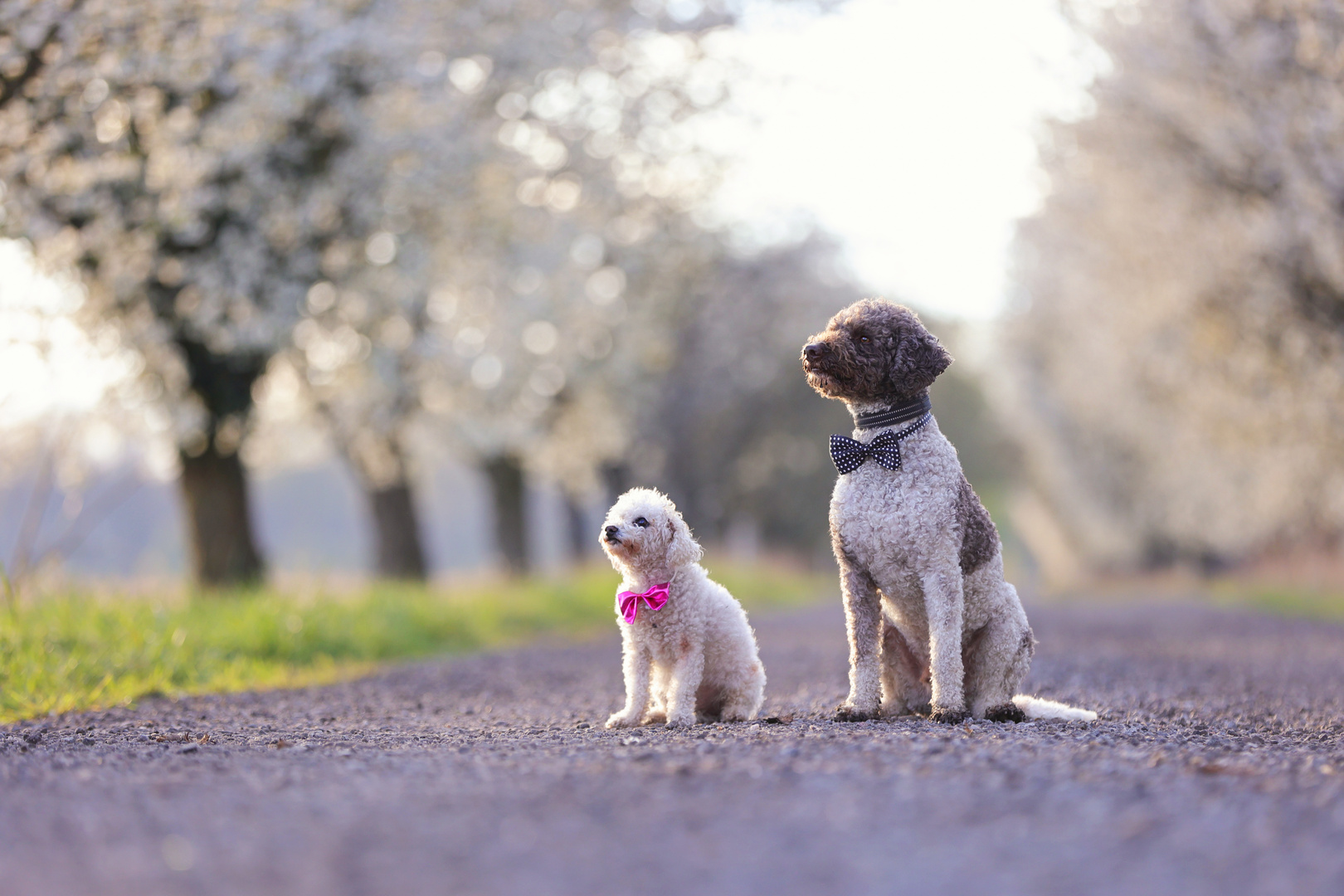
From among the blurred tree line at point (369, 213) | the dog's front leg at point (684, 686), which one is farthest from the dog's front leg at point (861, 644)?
the blurred tree line at point (369, 213)

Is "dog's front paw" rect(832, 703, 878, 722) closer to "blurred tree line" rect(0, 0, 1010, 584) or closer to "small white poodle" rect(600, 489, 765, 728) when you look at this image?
"small white poodle" rect(600, 489, 765, 728)

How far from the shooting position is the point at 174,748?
4.61 meters

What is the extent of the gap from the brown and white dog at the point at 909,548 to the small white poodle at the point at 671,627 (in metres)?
0.55

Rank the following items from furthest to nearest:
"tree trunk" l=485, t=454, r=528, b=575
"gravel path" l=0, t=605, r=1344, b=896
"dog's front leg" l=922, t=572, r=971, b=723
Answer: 1. "tree trunk" l=485, t=454, r=528, b=575
2. "dog's front leg" l=922, t=572, r=971, b=723
3. "gravel path" l=0, t=605, r=1344, b=896

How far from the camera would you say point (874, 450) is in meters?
5.14

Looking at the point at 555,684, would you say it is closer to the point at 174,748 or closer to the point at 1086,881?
the point at 174,748

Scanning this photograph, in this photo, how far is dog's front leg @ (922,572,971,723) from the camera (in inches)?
194

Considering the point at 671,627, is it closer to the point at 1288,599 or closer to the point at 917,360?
the point at 917,360

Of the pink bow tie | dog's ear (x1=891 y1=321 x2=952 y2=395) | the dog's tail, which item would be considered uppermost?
dog's ear (x1=891 y1=321 x2=952 y2=395)

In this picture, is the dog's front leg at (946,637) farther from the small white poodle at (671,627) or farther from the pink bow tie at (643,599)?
the pink bow tie at (643,599)

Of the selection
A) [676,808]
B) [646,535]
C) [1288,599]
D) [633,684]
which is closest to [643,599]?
[646,535]

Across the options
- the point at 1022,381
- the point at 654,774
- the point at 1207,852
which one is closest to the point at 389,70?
the point at 654,774

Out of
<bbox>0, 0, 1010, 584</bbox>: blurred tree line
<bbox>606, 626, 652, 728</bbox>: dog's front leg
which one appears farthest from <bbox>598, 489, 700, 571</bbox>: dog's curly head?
<bbox>0, 0, 1010, 584</bbox>: blurred tree line

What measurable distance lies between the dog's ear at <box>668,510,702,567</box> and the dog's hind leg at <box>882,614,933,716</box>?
0.92 meters
